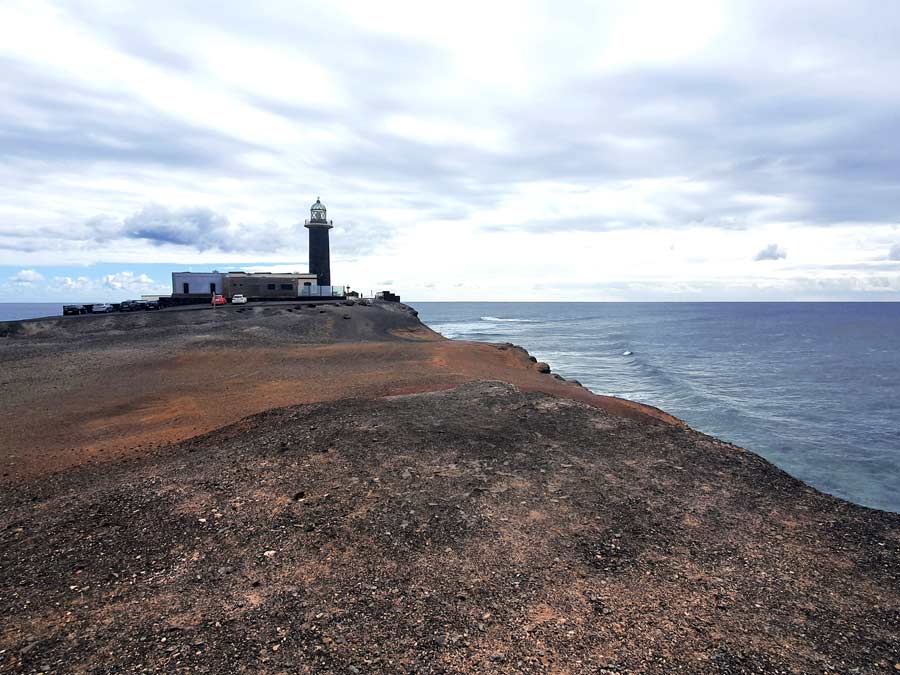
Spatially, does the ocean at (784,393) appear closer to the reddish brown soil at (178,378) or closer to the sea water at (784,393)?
the sea water at (784,393)

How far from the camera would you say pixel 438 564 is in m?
6.57

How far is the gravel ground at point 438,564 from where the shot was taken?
5121 mm

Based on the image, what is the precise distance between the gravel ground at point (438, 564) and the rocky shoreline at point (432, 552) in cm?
3

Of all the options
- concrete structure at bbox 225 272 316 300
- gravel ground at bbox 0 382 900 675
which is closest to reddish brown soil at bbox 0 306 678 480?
gravel ground at bbox 0 382 900 675

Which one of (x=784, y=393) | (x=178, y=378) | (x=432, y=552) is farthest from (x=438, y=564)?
(x=784, y=393)

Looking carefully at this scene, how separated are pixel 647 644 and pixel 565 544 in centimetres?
194

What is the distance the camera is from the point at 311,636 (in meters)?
5.25

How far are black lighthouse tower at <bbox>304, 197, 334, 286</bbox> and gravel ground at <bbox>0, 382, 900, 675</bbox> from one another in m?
56.5

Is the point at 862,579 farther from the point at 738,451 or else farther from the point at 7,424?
the point at 7,424

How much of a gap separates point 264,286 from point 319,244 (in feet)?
31.7

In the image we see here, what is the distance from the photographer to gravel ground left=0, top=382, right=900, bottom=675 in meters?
5.12

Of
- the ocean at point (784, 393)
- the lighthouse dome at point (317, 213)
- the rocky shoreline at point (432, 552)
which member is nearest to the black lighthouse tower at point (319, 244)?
the lighthouse dome at point (317, 213)

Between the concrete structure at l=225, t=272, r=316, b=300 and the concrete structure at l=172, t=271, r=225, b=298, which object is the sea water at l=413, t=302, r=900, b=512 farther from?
the concrete structure at l=172, t=271, r=225, b=298

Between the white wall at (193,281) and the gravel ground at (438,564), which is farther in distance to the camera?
the white wall at (193,281)
